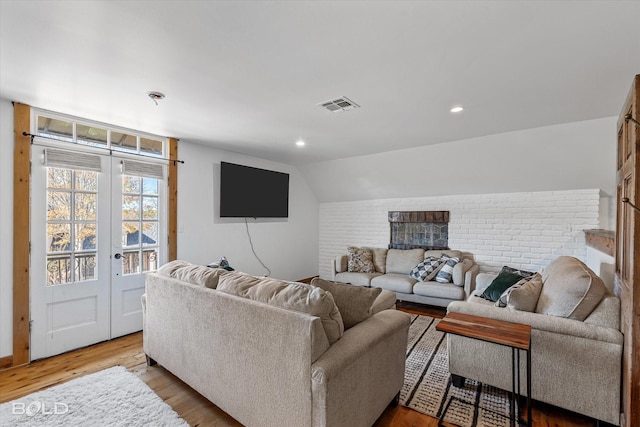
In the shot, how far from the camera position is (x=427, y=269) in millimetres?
4363

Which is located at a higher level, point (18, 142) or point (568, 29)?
point (568, 29)

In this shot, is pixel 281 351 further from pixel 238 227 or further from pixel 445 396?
pixel 238 227

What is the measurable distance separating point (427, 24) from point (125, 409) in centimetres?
309

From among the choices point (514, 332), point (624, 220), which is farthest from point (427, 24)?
point (514, 332)

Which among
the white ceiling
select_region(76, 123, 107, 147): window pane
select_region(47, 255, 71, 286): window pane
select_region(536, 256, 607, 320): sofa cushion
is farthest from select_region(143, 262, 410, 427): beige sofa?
select_region(76, 123, 107, 147): window pane

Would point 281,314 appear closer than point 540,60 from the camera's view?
Yes

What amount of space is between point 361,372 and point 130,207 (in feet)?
10.6

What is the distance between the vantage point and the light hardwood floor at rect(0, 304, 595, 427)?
1.91m

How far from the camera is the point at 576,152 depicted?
3393mm

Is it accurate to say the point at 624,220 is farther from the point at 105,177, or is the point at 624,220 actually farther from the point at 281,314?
the point at 105,177

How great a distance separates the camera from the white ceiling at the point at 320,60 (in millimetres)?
1459

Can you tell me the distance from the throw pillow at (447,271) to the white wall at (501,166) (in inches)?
45.6

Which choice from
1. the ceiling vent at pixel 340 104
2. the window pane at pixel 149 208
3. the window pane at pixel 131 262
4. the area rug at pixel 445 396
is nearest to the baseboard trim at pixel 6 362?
the window pane at pixel 131 262

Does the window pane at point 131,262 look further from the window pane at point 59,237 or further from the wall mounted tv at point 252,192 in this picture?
the wall mounted tv at point 252,192
